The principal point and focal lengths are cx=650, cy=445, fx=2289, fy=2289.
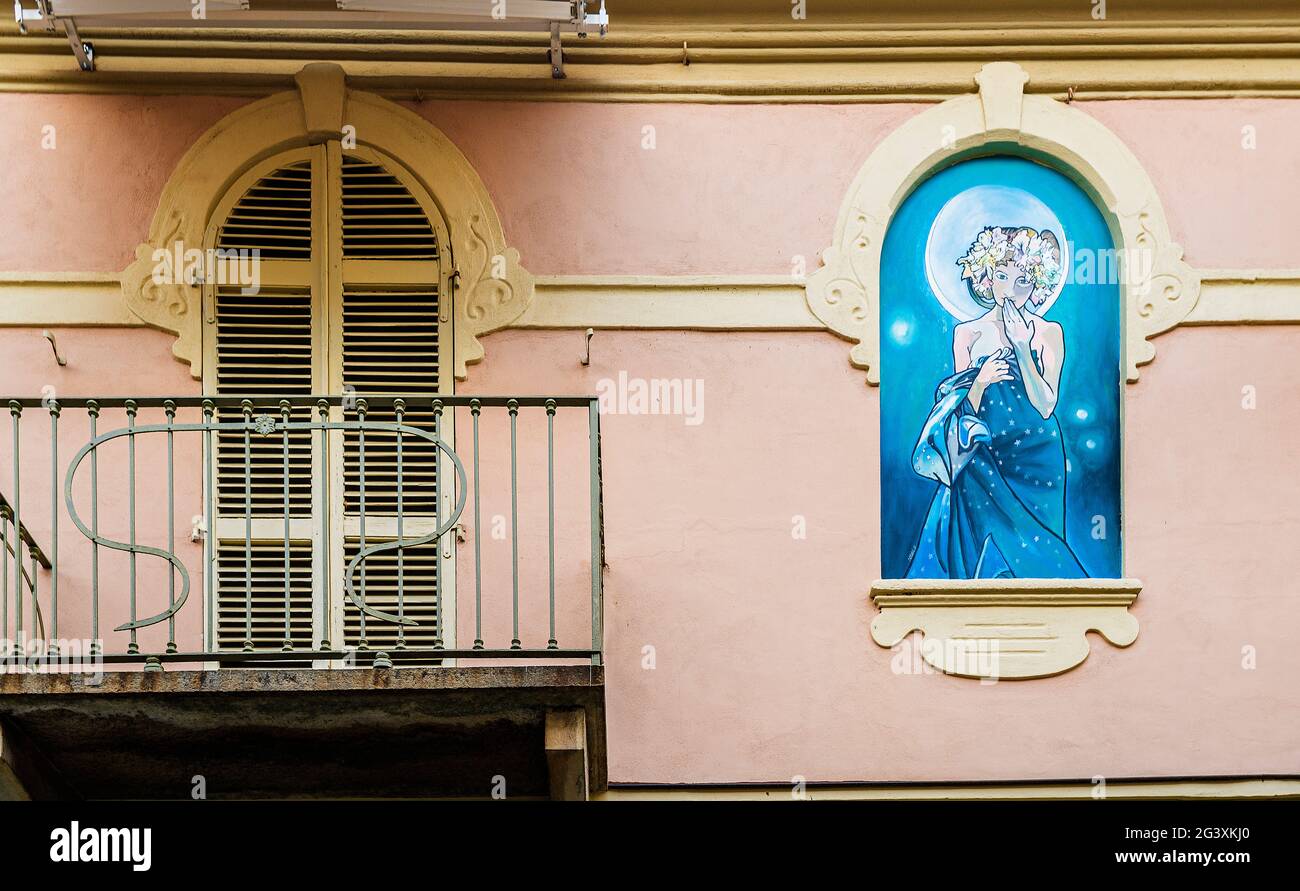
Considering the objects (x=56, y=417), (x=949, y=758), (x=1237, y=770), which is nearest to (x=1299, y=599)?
(x=1237, y=770)

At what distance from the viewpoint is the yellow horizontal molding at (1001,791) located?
986cm

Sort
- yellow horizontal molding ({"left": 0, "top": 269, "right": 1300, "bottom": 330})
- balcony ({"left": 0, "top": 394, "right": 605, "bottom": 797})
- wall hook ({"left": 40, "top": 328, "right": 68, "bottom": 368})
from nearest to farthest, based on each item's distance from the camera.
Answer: balcony ({"left": 0, "top": 394, "right": 605, "bottom": 797})
wall hook ({"left": 40, "top": 328, "right": 68, "bottom": 368})
yellow horizontal molding ({"left": 0, "top": 269, "right": 1300, "bottom": 330})

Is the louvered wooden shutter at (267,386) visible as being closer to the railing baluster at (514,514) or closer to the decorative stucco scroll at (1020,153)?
the railing baluster at (514,514)

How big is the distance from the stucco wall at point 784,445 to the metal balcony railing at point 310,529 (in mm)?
91

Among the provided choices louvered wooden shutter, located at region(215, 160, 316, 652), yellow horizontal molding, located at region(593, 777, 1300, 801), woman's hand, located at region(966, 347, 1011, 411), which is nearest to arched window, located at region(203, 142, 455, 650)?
louvered wooden shutter, located at region(215, 160, 316, 652)

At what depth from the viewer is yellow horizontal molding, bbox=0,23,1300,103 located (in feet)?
34.3

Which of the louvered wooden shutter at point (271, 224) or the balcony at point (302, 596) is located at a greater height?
the louvered wooden shutter at point (271, 224)

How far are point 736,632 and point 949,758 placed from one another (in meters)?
1.07

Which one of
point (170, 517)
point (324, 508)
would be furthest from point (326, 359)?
point (170, 517)

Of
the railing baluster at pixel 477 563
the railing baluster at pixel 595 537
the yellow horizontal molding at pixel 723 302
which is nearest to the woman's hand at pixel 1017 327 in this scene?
the yellow horizontal molding at pixel 723 302

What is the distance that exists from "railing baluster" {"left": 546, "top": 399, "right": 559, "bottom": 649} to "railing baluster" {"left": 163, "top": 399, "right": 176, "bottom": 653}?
1484 millimetres

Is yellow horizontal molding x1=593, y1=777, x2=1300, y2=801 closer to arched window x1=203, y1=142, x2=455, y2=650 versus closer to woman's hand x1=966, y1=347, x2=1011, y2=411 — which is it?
arched window x1=203, y1=142, x2=455, y2=650

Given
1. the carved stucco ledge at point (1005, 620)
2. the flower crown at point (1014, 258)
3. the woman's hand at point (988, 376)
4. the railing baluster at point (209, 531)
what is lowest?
the carved stucco ledge at point (1005, 620)

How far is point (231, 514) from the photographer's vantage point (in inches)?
396
